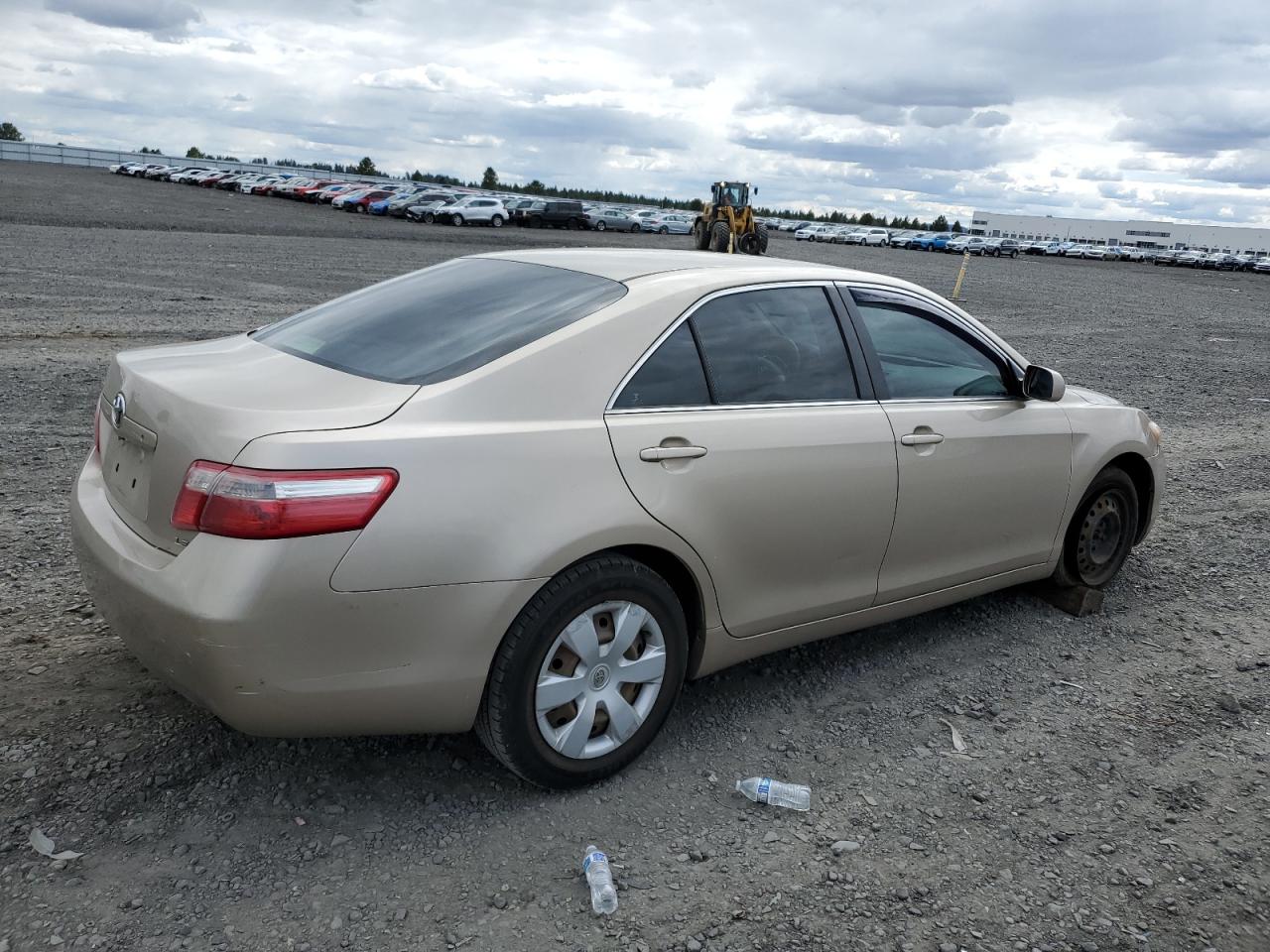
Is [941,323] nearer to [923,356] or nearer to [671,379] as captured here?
[923,356]

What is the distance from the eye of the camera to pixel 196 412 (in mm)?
2984

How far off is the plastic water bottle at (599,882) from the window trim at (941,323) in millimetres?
2028

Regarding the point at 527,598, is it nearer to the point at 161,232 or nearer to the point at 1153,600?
the point at 1153,600

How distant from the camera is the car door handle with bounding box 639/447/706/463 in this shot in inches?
130

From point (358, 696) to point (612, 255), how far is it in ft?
6.56

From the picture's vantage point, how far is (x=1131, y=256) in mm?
82438

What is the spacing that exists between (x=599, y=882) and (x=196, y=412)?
5.65ft

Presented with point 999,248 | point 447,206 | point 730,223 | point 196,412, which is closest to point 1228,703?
point 196,412

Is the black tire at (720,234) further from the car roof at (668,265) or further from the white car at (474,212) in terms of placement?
the car roof at (668,265)

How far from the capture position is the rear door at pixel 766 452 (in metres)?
3.38

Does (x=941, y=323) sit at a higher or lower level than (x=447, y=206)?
higher

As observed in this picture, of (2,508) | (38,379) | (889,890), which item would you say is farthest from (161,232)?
(889,890)

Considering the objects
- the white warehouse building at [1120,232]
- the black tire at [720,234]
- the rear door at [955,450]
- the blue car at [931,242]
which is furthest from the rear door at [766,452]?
the white warehouse building at [1120,232]

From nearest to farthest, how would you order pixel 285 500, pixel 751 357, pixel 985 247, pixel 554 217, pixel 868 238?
pixel 285 500 < pixel 751 357 < pixel 554 217 < pixel 985 247 < pixel 868 238
